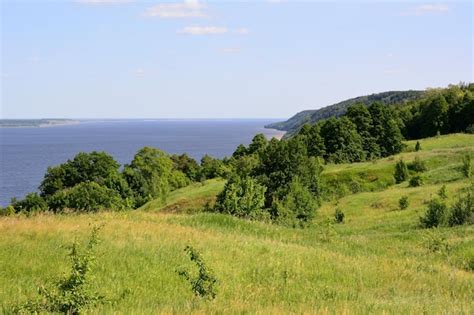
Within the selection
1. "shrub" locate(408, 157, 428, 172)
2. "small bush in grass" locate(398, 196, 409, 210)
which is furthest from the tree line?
"shrub" locate(408, 157, 428, 172)

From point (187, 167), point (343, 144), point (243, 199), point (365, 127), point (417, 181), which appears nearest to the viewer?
point (243, 199)

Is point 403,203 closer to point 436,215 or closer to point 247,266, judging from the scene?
point 436,215

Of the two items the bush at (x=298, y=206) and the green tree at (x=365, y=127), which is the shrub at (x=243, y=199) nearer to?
the bush at (x=298, y=206)

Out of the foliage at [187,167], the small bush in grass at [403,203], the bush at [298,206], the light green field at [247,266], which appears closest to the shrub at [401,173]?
the bush at [298,206]

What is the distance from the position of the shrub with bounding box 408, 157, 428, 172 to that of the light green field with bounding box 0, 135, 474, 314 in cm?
3019

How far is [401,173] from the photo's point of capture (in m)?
49.5

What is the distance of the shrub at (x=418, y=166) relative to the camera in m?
50.9

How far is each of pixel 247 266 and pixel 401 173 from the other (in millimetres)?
40469

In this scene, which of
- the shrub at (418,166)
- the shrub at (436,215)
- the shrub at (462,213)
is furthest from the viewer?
the shrub at (418,166)

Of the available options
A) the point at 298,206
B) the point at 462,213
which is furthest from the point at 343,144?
the point at 462,213

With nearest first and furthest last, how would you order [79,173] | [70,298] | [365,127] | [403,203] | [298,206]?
[70,298] → [403,203] → [298,206] → [79,173] → [365,127]

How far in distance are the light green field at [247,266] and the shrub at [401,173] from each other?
91.5ft

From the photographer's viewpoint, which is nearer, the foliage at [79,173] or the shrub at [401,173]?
the shrub at [401,173]

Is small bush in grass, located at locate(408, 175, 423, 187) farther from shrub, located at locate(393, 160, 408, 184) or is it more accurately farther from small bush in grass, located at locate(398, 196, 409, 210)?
small bush in grass, located at locate(398, 196, 409, 210)
